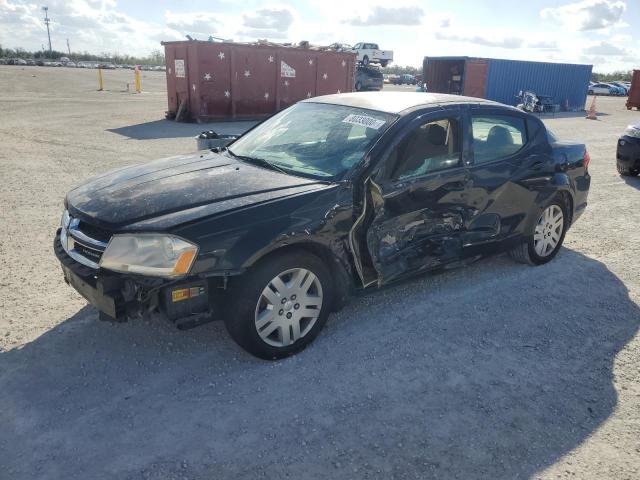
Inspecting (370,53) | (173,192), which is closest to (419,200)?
(173,192)

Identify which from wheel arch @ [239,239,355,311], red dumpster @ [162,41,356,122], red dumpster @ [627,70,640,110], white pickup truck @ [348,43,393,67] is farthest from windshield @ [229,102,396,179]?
white pickup truck @ [348,43,393,67]

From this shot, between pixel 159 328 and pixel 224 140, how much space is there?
6.83 feet

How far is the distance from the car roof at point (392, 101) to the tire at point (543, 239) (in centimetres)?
118

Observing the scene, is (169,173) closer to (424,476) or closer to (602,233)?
(424,476)

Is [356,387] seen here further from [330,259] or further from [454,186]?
[454,186]

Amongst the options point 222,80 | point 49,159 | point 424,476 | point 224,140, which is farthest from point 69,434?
point 222,80

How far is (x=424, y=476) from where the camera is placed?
248cm

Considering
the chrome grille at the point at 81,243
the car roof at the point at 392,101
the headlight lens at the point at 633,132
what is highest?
the car roof at the point at 392,101

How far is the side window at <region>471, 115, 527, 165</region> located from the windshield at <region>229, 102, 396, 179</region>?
0.90 meters

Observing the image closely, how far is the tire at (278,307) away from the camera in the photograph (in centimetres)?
306

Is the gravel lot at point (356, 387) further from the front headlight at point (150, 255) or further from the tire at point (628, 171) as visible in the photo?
the tire at point (628, 171)

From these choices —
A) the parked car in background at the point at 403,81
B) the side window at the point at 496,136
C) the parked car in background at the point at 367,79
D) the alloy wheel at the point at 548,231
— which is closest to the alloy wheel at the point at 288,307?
the side window at the point at 496,136

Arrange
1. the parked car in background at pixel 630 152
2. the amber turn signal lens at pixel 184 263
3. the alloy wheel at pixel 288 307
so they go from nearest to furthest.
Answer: the amber turn signal lens at pixel 184 263
the alloy wheel at pixel 288 307
the parked car in background at pixel 630 152

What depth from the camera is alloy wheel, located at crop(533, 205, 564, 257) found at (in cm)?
491
